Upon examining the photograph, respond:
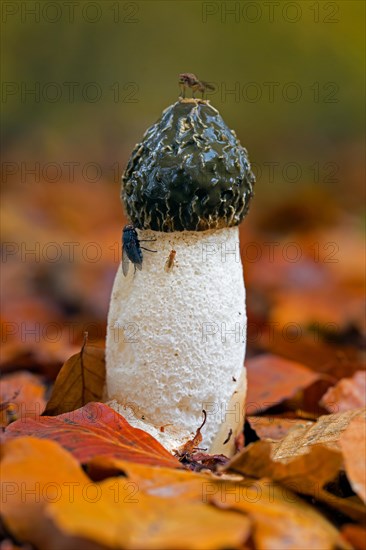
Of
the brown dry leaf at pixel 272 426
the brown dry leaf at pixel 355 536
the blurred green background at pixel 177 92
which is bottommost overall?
the brown dry leaf at pixel 272 426

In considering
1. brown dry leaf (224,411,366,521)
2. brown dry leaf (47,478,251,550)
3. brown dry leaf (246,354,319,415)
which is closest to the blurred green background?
brown dry leaf (246,354,319,415)

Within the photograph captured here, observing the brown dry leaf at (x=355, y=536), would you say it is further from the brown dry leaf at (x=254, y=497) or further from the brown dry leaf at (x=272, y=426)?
the brown dry leaf at (x=272, y=426)

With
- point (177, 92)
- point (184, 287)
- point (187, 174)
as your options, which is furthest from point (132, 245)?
point (177, 92)

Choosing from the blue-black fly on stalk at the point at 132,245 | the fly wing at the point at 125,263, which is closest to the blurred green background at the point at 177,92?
the fly wing at the point at 125,263

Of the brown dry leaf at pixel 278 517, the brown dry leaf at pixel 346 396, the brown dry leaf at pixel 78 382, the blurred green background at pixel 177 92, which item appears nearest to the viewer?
the brown dry leaf at pixel 278 517

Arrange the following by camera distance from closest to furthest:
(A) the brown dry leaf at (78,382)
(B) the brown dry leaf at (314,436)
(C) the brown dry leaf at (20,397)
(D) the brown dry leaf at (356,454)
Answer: (D) the brown dry leaf at (356,454) → (B) the brown dry leaf at (314,436) → (A) the brown dry leaf at (78,382) → (C) the brown dry leaf at (20,397)

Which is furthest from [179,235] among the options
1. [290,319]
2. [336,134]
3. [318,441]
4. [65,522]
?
[336,134]

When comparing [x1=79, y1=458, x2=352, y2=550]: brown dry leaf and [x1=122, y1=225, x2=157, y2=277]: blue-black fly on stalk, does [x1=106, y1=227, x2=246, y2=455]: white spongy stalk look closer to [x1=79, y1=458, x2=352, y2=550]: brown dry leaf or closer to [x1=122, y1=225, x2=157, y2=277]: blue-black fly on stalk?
[x1=122, y1=225, x2=157, y2=277]: blue-black fly on stalk
